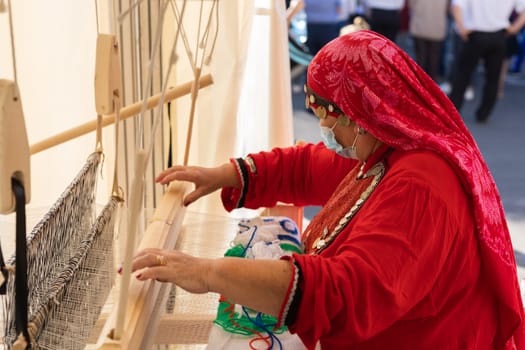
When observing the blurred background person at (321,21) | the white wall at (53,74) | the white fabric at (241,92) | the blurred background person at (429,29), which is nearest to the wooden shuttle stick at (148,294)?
the white wall at (53,74)

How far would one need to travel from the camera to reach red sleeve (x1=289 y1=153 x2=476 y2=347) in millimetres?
1162

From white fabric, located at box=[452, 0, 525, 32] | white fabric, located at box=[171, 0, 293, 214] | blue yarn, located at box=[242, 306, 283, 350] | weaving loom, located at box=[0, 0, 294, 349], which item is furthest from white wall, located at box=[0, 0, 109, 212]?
white fabric, located at box=[452, 0, 525, 32]

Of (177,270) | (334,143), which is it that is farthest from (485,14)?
(177,270)

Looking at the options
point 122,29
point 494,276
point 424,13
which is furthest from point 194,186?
point 424,13

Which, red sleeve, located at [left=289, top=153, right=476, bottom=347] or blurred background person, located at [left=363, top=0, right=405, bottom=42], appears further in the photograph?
blurred background person, located at [left=363, top=0, right=405, bottom=42]

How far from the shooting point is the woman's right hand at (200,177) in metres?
1.64

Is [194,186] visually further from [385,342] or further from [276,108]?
[276,108]

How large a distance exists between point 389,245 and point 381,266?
4cm

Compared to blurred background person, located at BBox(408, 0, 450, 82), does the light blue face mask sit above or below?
above

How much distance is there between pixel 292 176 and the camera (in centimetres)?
175

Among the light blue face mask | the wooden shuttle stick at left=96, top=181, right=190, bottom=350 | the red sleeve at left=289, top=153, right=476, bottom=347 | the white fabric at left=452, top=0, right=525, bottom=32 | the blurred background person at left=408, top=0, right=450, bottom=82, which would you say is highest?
the light blue face mask

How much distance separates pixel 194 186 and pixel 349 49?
57 centimetres

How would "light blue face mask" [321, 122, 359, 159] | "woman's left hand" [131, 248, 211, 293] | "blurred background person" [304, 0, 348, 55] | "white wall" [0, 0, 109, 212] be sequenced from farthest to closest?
"blurred background person" [304, 0, 348, 55]
"white wall" [0, 0, 109, 212]
"light blue face mask" [321, 122, 359, 159]
"woman's left hand" [131, 248, 211, 293]

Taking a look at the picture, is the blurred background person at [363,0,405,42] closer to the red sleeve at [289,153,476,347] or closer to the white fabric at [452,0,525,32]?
the white fabric at [452,0,525,32]
